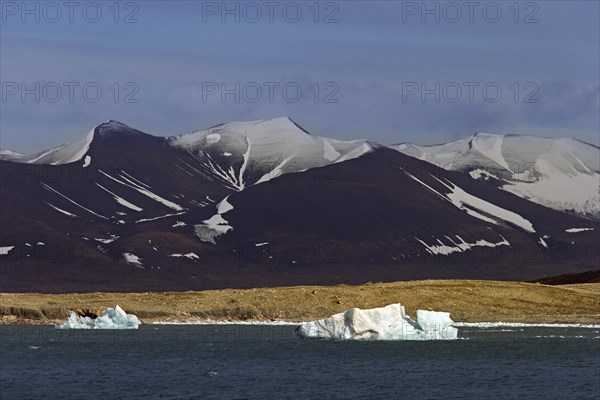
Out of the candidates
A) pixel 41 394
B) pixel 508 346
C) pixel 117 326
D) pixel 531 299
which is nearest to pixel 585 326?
pixel 531 299

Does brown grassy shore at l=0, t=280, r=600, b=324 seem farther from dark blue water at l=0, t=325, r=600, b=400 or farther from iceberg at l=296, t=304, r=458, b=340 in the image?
iceberg at l=296, t=304, r=458, b=340

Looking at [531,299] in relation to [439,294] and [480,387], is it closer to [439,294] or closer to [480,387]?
[439,294]

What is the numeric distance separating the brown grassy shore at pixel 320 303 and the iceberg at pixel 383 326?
71.0ft

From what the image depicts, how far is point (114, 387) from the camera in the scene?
62562mm

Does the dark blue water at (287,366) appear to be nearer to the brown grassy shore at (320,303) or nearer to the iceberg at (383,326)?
the iceberg at (383,326)

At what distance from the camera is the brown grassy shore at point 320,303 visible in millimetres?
104625

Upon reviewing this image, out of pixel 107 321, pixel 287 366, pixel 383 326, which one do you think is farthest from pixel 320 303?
pixel 287 366

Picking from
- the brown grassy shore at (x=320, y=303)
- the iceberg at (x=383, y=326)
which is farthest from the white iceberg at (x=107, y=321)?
the iceberg at (x=383, y=326)

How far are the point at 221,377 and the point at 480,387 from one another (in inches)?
536

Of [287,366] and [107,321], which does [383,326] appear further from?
[107,321]

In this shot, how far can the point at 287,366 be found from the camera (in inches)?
2808

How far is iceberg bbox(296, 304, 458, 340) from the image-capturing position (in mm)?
79938

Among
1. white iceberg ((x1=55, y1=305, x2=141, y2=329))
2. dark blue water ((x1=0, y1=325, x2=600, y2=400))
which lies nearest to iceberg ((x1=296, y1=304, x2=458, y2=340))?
dark blue water ((x1=0, y1=325, x2=600, y2=400))

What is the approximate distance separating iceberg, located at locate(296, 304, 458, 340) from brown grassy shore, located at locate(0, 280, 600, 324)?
21.7 metres
